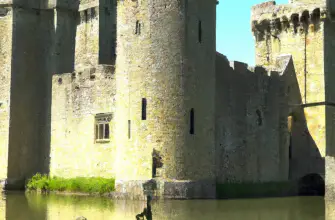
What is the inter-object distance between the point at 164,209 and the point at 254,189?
7473 millimetres

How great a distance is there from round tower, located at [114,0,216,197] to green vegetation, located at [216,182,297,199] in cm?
104

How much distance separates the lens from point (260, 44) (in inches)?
1217

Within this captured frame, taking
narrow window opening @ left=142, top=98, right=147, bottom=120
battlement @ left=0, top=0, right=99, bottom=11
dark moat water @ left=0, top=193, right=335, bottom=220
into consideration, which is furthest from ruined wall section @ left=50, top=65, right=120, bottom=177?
battlement @ left=0, top=0, right=99, bottom=11

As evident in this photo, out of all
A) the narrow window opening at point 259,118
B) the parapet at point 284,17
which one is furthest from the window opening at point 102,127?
the parapet at point 284,17

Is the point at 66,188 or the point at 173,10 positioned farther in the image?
the point at 66,188

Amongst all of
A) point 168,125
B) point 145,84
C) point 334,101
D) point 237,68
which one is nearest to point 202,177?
point 168,125

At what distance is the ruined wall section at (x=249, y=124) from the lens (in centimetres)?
2497

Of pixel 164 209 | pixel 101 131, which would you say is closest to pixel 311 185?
pixel 101 131

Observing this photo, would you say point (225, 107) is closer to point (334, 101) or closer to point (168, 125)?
point (168, 125)

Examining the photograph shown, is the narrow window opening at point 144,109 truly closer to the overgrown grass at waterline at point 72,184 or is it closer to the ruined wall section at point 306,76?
the overgrown grass at waterline at point 72,184

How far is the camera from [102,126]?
25.6 m

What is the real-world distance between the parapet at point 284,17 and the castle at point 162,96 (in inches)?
2.0

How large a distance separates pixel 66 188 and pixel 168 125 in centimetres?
567

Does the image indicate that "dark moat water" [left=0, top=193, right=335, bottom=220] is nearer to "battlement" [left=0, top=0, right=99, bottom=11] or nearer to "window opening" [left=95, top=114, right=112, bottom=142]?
"window opening" [left=95, top=114, right=112, bottom=142]
